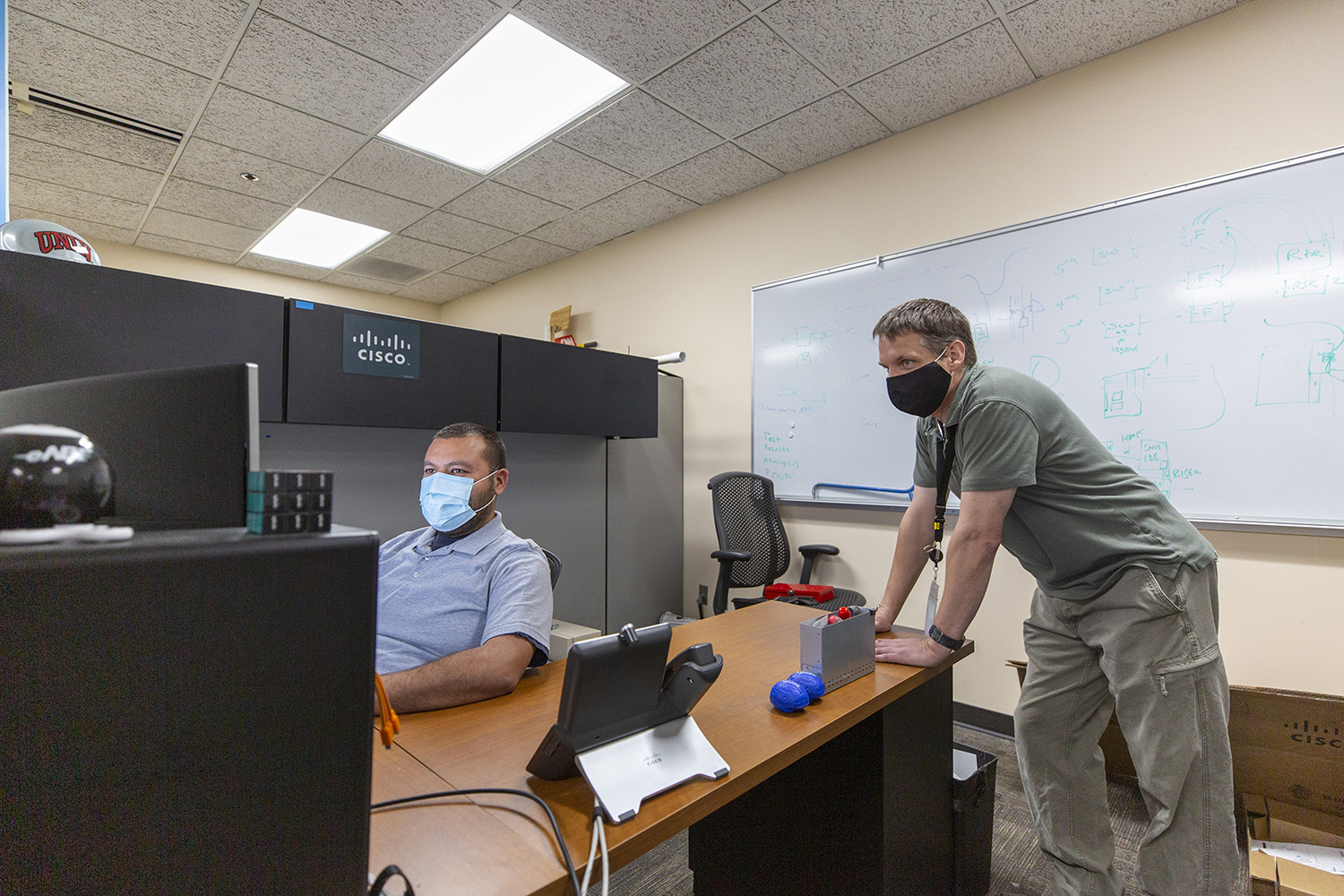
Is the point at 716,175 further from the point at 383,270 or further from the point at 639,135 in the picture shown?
the point at 383,270

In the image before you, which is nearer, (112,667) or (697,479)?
(112,667)

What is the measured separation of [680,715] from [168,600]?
0.67 metres

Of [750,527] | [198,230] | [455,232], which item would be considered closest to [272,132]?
[455,232]

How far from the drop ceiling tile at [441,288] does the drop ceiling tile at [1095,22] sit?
13.5 ft

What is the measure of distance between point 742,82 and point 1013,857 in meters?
2.80

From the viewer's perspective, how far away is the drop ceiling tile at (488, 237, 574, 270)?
4.21m

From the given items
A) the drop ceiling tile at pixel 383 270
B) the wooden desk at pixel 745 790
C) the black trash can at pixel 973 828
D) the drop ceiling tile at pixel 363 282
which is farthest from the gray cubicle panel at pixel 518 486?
the drop ceiling tile at pixel 363 282

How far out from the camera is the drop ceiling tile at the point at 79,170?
3004 mm

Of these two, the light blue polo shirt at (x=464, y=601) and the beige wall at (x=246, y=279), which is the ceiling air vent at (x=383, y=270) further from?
the light blue polo shirt at (x=464, y=601)

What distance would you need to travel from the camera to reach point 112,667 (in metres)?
0.36

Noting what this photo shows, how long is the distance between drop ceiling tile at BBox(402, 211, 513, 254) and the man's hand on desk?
350 cm

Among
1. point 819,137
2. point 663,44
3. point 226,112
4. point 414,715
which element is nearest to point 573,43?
point 663,44

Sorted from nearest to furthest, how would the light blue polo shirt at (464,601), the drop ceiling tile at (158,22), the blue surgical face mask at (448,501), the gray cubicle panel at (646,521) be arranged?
1. the light blue polo shirt at (464,601)
2. the blue surgical face mask at (448,501)
3. the drop ceiling tile at (158,22)
4. the gray cubicle panel at (646,521)

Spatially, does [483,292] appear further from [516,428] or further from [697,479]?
[516,428]
